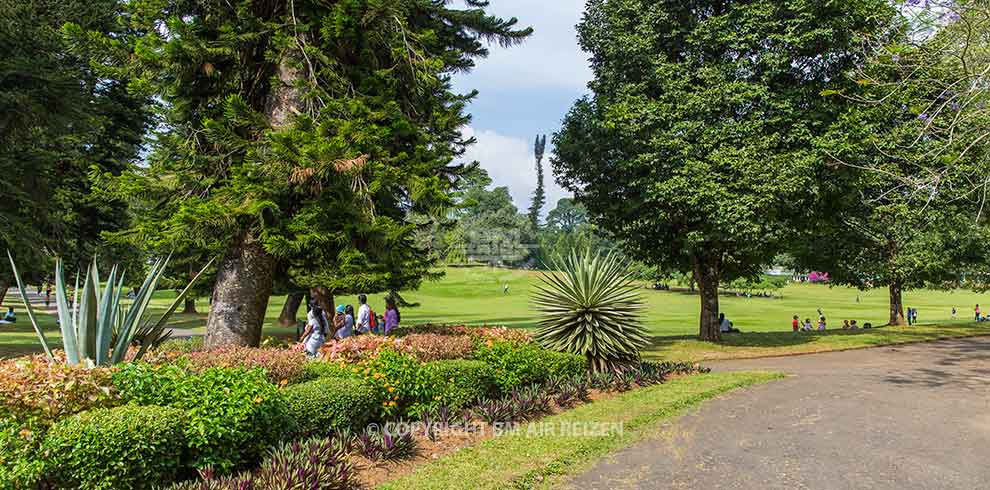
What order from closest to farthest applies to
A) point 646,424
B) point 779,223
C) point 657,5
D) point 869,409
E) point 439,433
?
point 439,433 < point 646,424 < point 869,409 < point 779,223 < point 657,5

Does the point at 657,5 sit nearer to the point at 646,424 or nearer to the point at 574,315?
the point at 574,315

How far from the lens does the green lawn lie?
1902 cm

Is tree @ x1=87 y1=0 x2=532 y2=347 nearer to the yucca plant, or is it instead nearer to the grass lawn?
the yucca plant

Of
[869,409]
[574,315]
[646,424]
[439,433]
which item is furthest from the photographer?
[574,315]

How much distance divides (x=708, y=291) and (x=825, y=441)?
12683 millimetres

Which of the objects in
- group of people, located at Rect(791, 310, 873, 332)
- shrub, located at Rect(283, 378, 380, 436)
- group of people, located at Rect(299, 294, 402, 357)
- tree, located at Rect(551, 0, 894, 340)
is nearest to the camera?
shrub, located at Rect(283, 378, 380, 436)

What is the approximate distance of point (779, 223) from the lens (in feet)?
52.3

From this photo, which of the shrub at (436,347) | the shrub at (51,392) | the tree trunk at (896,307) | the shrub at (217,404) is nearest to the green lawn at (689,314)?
the shrub at (436,347)

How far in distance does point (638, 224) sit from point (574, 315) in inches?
307

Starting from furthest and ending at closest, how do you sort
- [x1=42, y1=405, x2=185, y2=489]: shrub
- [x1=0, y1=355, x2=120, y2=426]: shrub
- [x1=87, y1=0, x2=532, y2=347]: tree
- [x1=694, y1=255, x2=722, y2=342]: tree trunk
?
[x1=694, y1=255, x2=722, y2=342]: tree trunk < [x1=87, y1=0, x2=532, y2=347]: tree < [x1=0, y1=355, x2=120, y2=426]: shrub < [x1=42, y1=405, x2=185, y2=489]: shrub

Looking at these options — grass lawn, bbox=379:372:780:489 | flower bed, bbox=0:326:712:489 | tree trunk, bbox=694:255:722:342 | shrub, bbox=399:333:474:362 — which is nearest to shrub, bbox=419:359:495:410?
flower bed, bbox=0:326:712:489

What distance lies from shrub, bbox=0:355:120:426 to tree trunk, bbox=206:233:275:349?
5.55 m

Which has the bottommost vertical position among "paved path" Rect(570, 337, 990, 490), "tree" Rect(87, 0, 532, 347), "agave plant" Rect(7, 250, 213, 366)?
"paved path" Rect(570, 337, 990, 490)

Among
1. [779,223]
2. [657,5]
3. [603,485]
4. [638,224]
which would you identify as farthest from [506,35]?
[603,485]
